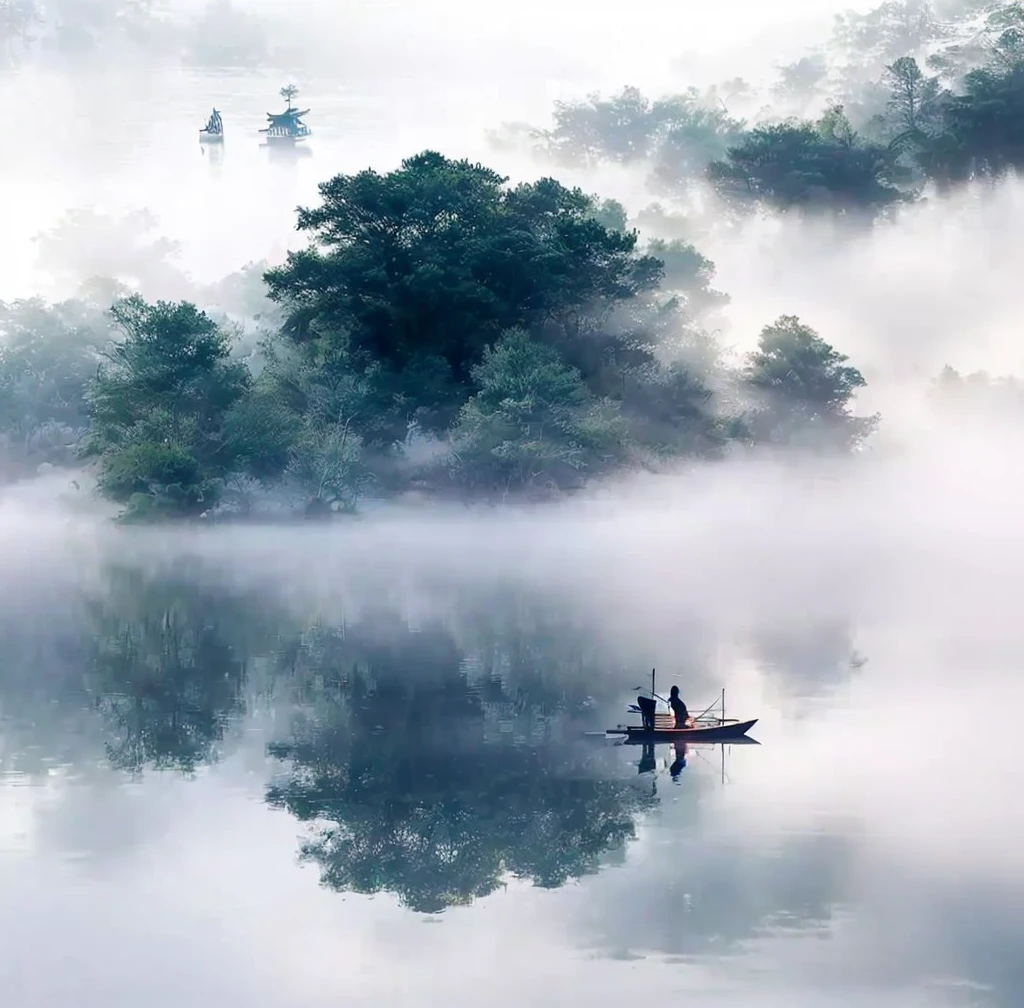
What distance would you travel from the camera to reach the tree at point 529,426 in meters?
61.7

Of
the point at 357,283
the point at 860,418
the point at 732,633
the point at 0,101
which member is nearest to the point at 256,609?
the point at 732,633

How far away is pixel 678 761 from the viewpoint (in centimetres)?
2648

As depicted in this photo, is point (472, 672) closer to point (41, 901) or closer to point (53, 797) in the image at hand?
point (53, 797)

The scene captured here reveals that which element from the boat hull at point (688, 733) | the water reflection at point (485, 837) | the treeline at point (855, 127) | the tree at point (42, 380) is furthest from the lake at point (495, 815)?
the treeline at point (855, 127)

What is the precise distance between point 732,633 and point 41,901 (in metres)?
20.1

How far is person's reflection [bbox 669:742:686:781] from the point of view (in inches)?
1010

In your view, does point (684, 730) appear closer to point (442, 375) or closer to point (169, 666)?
point (169, 666)

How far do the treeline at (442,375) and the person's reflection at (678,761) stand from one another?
34387 millimetres

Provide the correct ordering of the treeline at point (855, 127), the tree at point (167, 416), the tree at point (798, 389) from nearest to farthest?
the tree at point (167, 416), the tree at point (798, 389), the treeline at point (855, 127)

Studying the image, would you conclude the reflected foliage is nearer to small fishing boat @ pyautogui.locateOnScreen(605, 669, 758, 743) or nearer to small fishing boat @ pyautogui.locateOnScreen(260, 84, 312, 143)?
small fishing boat @ pyautogui.locateOnScreen(605, 669, 758, 743)

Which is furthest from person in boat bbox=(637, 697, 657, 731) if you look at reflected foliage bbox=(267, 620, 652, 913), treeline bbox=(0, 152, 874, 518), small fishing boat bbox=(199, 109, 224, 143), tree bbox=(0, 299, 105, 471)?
small fishing boat bbox=(199, 109, 224, 143)

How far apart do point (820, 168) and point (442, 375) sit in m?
26.6

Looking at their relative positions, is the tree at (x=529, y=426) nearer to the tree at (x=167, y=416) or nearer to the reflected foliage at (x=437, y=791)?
the tree at (x=167, y=416)

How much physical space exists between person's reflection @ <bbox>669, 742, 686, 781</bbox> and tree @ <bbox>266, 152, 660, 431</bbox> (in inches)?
1509
